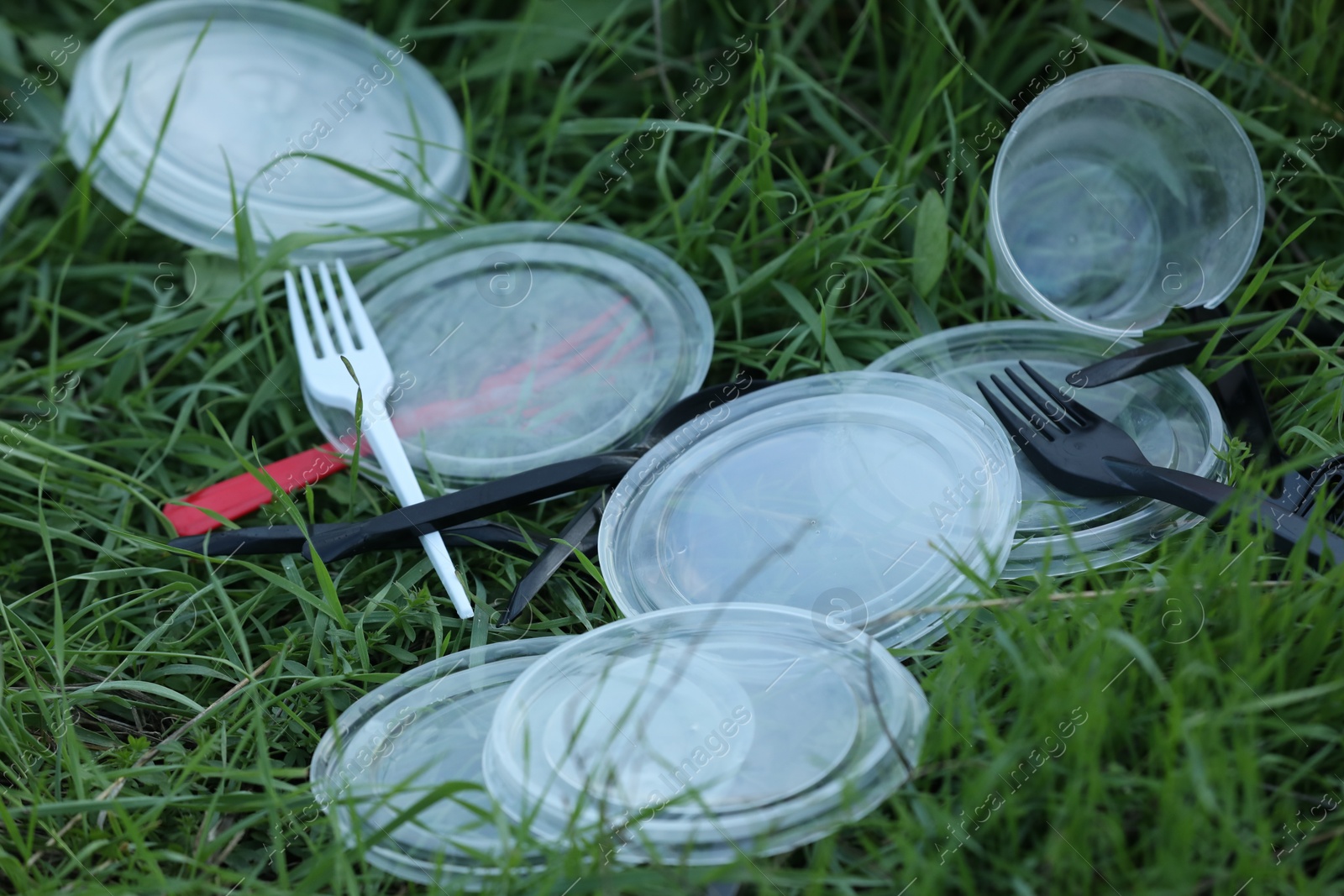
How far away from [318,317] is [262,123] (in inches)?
22.3

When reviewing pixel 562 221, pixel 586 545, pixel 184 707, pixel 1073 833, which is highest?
pixel 562 221

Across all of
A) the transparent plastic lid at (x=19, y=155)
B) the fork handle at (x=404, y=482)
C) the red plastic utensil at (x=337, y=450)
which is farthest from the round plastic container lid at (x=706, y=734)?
the transparent plastic lid at (x=19, y=155)

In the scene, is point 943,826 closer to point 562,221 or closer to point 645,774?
point 645,774

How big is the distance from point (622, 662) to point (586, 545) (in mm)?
280

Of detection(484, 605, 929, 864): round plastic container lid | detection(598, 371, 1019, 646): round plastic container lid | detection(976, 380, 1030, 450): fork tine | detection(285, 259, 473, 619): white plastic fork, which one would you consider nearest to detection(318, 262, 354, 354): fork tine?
detection(285, 259, 473, 619): white plastic fork

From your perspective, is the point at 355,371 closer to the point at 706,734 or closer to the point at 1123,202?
the point at 706,734

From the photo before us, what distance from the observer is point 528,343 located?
5.59ft

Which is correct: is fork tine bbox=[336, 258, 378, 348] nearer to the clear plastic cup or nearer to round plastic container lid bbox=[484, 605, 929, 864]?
round plastic container lid bbox=[484, 605, 929, 864]

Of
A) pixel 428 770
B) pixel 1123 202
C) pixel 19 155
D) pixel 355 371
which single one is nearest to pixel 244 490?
pixel 355 371

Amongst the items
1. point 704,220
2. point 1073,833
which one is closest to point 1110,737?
point 1073,833

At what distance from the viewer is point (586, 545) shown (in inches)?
57.3

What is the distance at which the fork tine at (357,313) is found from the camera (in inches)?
Answer: 65.4

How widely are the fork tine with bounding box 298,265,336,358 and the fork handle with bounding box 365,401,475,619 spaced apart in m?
0.15

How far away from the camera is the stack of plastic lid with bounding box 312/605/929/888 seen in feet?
3.35
